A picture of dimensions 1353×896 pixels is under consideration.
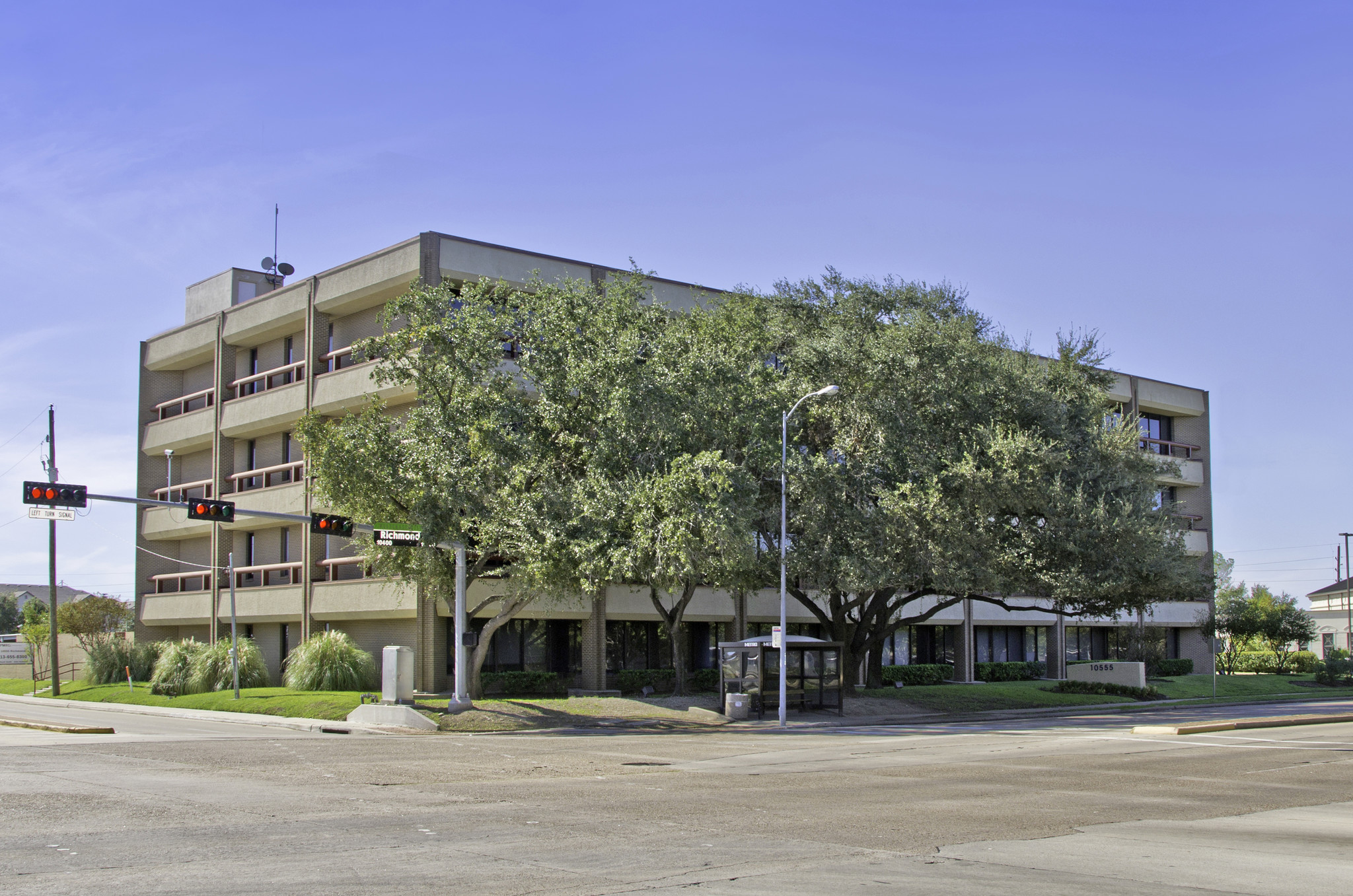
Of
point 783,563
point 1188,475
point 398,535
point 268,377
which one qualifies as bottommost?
point 783,563

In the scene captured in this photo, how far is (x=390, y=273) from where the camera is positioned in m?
40.2

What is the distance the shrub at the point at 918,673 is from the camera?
163 feet

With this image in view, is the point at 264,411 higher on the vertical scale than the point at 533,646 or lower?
higher

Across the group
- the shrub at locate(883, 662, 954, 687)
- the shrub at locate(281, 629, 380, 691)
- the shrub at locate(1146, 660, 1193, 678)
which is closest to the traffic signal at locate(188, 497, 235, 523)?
the shrub at locate(281, 629, 380, 691)

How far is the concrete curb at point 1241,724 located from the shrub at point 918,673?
658 inches

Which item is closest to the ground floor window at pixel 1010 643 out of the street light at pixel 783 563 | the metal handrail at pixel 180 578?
the street light at pixel 783 563

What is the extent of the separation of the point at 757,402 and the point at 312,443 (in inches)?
493

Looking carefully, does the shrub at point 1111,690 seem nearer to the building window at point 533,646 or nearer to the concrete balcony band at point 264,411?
the building window at point 533,646

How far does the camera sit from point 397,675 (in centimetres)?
3125

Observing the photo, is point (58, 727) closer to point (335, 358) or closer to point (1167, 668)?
point (335, 358)

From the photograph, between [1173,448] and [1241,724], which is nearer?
[1241,724]

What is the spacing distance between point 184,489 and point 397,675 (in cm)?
2377

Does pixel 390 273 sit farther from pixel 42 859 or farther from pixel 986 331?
pixel 42 859

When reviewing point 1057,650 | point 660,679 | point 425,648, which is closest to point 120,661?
point 425,648
